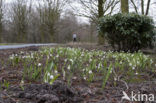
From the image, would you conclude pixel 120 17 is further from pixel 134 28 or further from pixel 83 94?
pixel 83 94

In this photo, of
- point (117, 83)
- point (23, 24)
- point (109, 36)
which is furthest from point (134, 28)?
point (23, 24)

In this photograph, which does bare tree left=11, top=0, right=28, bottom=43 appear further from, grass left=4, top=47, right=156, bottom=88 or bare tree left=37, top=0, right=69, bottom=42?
grass left=4, top=47, right=156, bottom=88

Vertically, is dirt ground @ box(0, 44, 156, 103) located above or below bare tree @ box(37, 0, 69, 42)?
below

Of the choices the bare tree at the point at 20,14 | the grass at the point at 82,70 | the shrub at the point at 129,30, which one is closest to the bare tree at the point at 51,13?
the bare tree at the point at 20,14

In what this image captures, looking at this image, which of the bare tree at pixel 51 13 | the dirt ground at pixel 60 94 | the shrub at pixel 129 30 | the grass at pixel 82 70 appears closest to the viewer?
the dirt ground at pixel 60 94

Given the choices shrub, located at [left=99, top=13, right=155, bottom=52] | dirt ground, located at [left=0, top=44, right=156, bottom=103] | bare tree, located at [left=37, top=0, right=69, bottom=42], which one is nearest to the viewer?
dirt ground, located at [left=0, top=44, right=156, bottom=103]

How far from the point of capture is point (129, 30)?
7.73 meters

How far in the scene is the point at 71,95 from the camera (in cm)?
182

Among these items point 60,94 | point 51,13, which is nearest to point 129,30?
point 60,94

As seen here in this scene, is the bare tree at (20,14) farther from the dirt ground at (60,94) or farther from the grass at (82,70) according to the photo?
the dirt ground at (60,94)

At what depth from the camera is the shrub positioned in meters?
7.80

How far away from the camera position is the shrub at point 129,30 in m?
7.80

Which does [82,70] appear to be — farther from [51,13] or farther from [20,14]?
[20,14]

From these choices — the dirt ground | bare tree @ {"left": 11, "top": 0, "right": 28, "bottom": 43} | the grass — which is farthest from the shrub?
bare tree @ {"left": 11, "top": 0, "right": 28, "bottom": 43}
